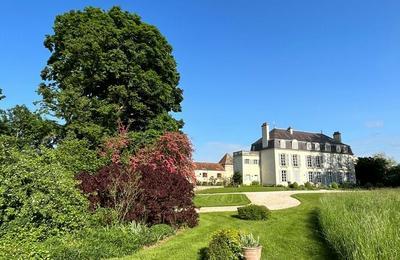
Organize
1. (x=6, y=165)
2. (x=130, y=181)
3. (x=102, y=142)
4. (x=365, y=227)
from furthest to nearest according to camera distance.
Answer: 1. (x=102, y=142)
2. (x=130, y=181)
3. (x=6, y=165)
4. (x=365, y=227)

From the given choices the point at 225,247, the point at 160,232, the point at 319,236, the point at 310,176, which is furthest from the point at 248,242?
the point at 310,176

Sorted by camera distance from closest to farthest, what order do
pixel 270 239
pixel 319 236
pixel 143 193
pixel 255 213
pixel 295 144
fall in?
pixel 270 239 → pixel 319 236 → pixel 143 193 → pixel 255 213 → pixel 295 144

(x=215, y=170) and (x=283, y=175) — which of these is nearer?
(x=283, y=175)

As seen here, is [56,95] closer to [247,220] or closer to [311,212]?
[247,220]

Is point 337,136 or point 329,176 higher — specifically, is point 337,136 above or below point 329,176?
Answer: above

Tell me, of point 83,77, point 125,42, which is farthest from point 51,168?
point 125,42

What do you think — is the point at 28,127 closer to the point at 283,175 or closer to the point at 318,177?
Result: the point at 283,175

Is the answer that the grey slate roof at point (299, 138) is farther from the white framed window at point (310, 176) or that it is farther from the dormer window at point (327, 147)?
the white framed window at point (310, 176)

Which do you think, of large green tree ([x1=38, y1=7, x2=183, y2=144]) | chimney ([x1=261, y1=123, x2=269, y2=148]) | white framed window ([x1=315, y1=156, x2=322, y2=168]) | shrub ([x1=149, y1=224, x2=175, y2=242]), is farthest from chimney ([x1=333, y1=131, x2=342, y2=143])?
shrub ([x1=149, y1=224, x2=175, y2=242])

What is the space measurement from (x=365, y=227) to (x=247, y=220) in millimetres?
8125

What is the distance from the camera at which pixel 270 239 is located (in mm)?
10141

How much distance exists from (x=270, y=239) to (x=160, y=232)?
3351mm

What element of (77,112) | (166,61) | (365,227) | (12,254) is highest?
(166,61)

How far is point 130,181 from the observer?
1166 centimetres
